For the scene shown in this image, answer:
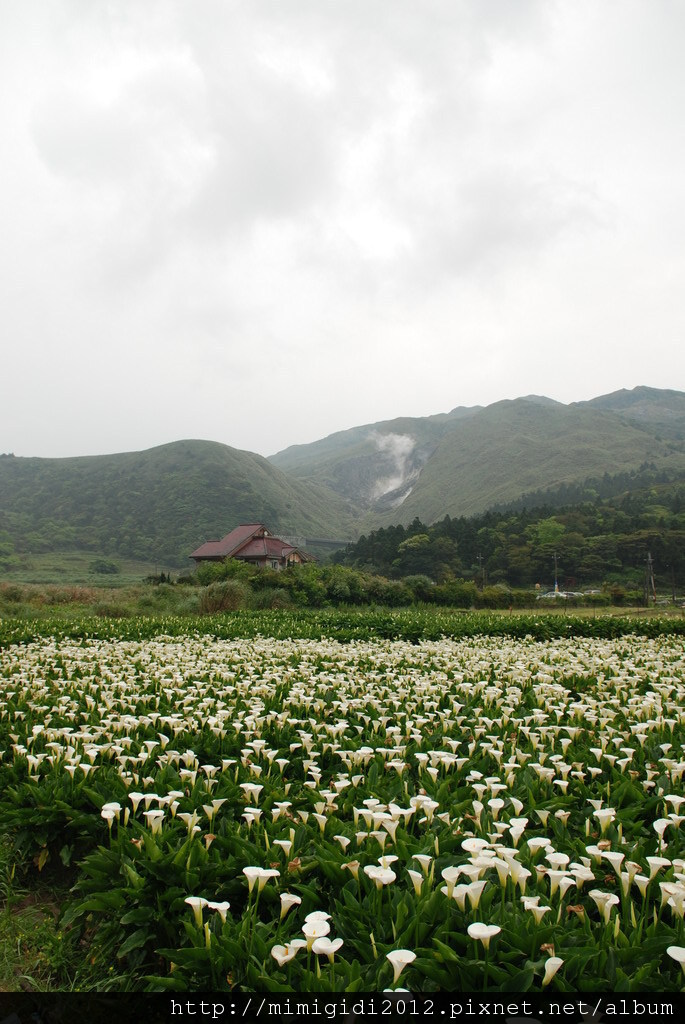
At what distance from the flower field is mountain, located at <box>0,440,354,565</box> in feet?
289

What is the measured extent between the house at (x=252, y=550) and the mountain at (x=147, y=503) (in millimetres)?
38510

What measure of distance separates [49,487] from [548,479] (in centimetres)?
9986

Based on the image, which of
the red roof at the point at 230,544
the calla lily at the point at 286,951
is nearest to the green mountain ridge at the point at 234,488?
the red roof at the point at 230,544

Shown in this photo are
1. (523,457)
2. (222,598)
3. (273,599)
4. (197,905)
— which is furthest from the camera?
(523,457)

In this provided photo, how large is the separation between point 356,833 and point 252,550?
49312mm

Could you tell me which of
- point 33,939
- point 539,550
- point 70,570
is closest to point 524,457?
point 539,550

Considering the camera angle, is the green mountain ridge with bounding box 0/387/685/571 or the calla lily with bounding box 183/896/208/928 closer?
the calla lily with bounding box 183/896/208/928

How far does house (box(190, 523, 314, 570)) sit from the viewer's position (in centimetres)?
5125

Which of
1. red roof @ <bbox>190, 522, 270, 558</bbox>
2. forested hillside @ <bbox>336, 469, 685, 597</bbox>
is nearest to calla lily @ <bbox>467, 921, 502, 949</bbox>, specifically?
forested hillside @ <bbox>336, 469, 685, 597</bbox>

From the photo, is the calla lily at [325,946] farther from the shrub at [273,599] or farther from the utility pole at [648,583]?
the utility pole at [648,583]

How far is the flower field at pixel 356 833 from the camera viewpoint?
2400 mm

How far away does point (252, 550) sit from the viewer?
171ft

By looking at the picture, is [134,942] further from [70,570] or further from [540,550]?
[70,570]

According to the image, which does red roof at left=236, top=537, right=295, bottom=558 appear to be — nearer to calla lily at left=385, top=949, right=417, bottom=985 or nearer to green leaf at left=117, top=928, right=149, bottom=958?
green leaf at left=117, top=928, right=149, bottom=958
